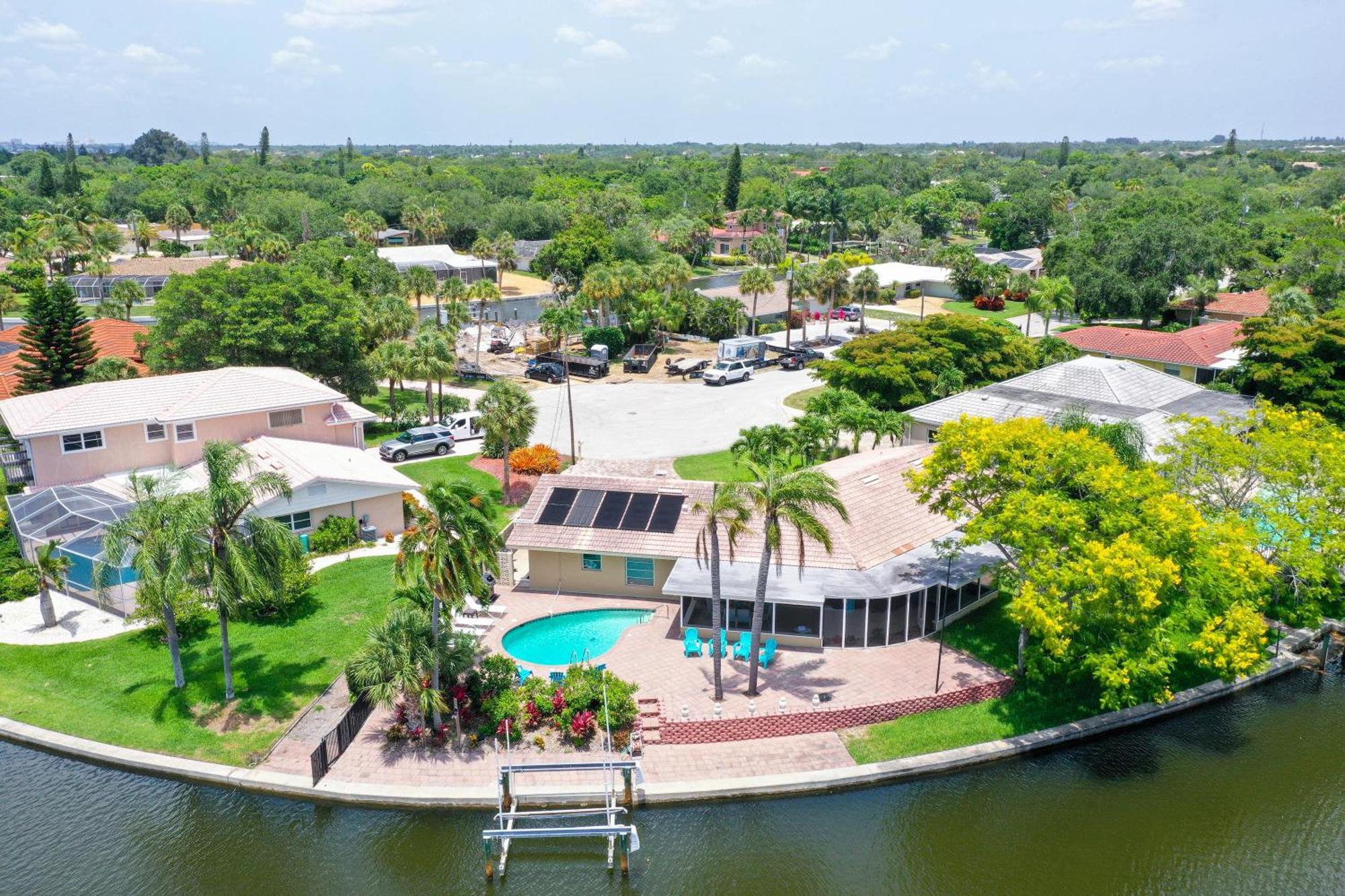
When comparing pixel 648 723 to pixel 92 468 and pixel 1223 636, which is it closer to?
pixel 1223 636

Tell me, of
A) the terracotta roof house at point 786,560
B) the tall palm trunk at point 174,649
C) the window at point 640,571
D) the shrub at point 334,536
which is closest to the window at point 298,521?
the shrub at point 334,536

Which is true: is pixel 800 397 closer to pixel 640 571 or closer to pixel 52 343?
pixel 640 571

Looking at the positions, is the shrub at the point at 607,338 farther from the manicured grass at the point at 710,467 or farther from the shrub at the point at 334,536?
the shrub at the point at 334,536

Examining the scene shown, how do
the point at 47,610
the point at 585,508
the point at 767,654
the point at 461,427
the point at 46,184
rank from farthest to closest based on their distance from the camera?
the point at 46,184 → the point at 461,427 → the point at 585,508 → the point at 47,610 → the point at 767,654

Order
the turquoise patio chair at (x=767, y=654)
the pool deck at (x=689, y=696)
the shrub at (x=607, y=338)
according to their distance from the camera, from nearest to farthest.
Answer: the pool deck at (x=689, y=696) < the turquoise patio chair at (x=767, y=654) < the shrub at (x=607, y=338)

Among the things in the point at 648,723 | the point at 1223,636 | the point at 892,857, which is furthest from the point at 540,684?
the point at 1223,636

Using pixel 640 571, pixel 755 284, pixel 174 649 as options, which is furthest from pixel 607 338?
pixel 174 649
